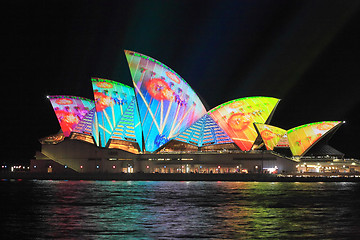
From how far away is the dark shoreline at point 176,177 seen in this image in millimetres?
73188

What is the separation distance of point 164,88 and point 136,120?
8838 millimetres

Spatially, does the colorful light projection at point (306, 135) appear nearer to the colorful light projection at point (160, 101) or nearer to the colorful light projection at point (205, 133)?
the colorful light projection at point (205, 133)

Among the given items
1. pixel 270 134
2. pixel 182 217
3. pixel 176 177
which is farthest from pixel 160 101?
pixel 182 217

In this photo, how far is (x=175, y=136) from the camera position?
267 ft

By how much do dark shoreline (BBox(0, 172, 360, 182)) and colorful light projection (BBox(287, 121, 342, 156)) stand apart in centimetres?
627

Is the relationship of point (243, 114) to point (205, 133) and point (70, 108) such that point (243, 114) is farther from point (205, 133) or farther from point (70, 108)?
point (70, 108)

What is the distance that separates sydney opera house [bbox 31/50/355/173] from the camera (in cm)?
7912

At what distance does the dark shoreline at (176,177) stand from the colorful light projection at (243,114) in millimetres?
8978

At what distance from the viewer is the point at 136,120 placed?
82.2 meters

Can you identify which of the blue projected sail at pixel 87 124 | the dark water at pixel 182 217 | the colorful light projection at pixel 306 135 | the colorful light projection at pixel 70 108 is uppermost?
the colorful light projection at pixel 70 108

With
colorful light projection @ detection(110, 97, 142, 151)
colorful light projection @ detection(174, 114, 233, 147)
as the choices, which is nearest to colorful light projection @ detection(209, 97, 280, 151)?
colorful light projection @ detection(174, 114, 233, 147)

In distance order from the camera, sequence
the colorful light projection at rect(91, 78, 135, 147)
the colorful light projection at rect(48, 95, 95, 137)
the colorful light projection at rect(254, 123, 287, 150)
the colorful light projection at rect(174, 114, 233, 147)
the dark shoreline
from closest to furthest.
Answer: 1. the dark shoreline
2. the colorful light projection at rect(91, 78, 135, 147)
3. the colorful light projection at rect(254, 123, 287, 150)
4. the colorful light projection at rect(174, 114, 233, 147)
5. the colorful light projection at rect(48, 95, 95, 137)

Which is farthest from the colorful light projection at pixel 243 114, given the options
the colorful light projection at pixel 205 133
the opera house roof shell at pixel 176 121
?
the colorful light projection at pixel 205 133

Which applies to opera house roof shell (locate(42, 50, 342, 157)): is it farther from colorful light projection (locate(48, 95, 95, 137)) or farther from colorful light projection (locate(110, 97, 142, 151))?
colorful light projection (locate(48, 95, 95, 137))
